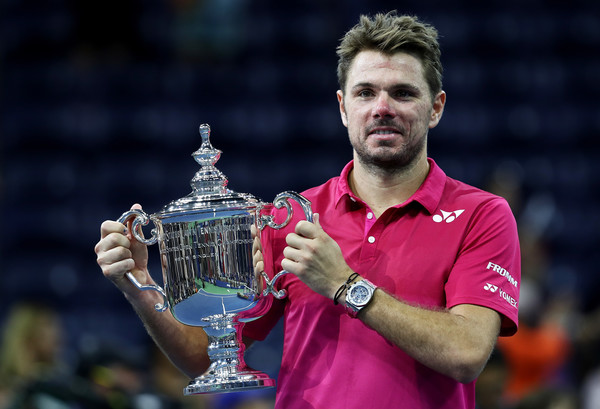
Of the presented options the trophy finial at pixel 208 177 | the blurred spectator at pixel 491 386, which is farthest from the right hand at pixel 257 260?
the blurred spectator at pixel 491 386

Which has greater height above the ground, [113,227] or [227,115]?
[227,115]

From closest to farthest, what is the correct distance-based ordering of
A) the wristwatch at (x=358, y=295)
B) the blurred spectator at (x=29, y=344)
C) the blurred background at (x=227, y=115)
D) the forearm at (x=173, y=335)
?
the wristwatch at (x=358, y=295), the forearm at (x=173, y=335), the blurred spectator at (x=29, y=344), the blurred background at (x=227, y=115)

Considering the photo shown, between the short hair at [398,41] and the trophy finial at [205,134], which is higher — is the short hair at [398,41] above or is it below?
above

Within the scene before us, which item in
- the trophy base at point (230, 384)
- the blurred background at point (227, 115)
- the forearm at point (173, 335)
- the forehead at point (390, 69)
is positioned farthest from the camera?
the blurred background at point (227, 115)

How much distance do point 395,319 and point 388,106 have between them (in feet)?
1.71

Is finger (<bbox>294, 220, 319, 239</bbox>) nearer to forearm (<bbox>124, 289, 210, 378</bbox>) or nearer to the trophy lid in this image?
the trophy lid

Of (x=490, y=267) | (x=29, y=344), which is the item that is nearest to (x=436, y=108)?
(x=490, y=267)

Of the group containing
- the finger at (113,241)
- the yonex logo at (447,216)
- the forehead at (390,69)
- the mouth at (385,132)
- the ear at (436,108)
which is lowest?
the finger at (113,241)

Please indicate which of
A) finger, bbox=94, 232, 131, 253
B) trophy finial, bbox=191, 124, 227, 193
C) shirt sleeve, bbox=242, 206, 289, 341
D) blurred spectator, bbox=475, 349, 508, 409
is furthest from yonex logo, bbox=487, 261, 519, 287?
blurred spectator, bbox=475, 349, 508, 409

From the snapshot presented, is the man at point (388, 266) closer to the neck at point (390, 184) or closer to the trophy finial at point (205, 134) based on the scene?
the neck at point (390, 184)

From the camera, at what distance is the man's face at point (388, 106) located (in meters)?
2.25

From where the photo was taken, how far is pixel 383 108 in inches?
87.6

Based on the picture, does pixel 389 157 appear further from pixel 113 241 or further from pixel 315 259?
pixel 113 241

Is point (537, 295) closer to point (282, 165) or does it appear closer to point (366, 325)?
point (282, 165)
